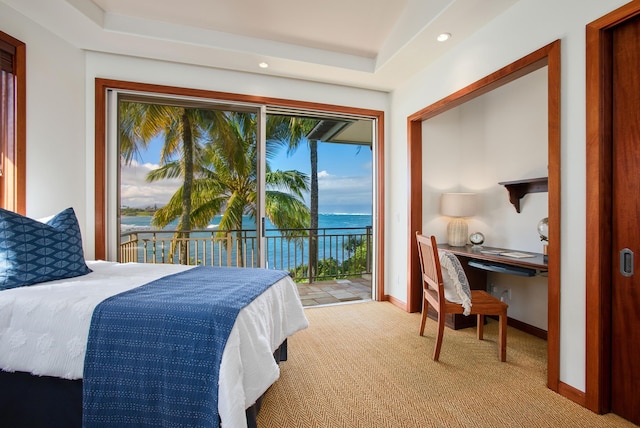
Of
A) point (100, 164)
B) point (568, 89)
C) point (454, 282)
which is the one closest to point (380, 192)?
point (454, 282)

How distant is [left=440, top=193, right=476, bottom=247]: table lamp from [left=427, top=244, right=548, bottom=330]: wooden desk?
11cm

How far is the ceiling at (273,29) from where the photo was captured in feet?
7.88

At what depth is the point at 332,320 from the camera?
3.31 m

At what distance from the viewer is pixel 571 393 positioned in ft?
6.15

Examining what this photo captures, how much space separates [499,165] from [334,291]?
2.78 metres

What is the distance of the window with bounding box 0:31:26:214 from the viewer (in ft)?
7.41

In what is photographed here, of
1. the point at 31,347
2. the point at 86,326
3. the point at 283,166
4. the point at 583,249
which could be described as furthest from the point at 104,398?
the point at 283,166

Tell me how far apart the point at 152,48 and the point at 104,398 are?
2814 millimetres

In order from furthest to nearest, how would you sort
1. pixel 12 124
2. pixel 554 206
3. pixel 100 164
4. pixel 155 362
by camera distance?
pixel 100 164 < pixel 12 124 < pixel 554 206 < pixel 155 362

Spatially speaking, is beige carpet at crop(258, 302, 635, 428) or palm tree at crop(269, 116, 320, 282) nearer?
beige carpet at crop(258, 302, 635, 428)

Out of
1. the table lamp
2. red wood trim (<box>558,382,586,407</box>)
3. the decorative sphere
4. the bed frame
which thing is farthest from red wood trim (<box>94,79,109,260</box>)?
the decorative sphere

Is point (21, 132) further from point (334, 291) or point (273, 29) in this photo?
point (334, 291)

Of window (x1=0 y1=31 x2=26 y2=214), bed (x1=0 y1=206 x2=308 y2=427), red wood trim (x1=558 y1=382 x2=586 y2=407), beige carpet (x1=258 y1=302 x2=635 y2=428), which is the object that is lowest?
beige carpet (x1=258 y1=302 x2=635 y2=428)

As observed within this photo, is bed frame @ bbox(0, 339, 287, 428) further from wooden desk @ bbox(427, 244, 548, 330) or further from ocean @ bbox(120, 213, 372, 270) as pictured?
ocean @ bbox(120, 213, 372, 270)
